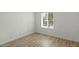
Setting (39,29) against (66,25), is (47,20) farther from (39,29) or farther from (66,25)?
(66,25)

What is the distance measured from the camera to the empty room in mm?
1463

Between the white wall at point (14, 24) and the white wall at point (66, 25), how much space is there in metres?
0.18

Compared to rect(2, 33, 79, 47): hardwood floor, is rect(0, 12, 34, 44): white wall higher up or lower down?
higher up

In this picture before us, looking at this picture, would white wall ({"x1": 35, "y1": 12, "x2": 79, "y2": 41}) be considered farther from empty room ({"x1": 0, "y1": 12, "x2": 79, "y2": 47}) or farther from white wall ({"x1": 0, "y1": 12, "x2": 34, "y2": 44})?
white wall ({"x1": 0, "y1": 12, "x2": 34, "y2": 44})

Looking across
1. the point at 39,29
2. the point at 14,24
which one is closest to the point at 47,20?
the point at 39,29

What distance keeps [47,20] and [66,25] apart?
0.30 meters

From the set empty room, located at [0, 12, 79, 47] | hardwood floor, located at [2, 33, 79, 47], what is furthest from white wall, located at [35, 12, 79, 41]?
hardwood floor, located at [2, 33, 79, 47]

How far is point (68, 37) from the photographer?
1.48 meters

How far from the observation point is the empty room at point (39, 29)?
1463mm

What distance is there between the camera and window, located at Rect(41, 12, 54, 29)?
1487 millimetres

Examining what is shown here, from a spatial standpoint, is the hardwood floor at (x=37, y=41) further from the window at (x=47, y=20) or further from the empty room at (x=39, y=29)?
the window at (x=47, y=20)
